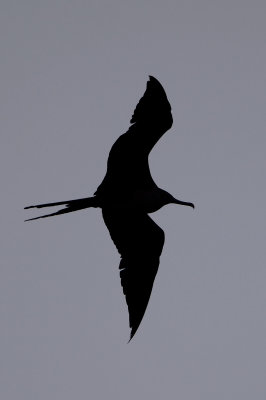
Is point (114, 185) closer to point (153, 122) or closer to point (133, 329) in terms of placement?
point (153, 122)

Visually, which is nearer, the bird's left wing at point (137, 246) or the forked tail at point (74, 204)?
the forked tail at point (74, 204)

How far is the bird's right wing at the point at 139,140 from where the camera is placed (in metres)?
8.01

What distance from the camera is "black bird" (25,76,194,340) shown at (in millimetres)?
8039

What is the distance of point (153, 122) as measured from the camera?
26.5 feet

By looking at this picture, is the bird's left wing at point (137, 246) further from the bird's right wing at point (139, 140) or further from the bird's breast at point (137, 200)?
the bird's right wing at point (139, 140)

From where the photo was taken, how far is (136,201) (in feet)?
28.2

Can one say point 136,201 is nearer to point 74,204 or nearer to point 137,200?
point 137,200

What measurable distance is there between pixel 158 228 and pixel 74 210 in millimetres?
1195

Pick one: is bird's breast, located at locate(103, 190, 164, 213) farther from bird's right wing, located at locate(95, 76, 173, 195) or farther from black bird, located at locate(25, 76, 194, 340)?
bird's right wing, located at locate(95, 76, 173, 195)

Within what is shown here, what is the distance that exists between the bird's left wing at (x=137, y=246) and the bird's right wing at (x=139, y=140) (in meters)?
0.46

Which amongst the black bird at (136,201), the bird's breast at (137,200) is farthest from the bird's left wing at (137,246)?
the bird's breast at (137,200)

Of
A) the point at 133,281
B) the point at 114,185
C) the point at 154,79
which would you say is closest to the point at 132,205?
the point at 114,185

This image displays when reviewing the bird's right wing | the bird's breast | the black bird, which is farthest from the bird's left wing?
the bird's right wing

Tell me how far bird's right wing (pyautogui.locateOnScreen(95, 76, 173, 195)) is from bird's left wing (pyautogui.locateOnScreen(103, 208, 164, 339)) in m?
0.46
